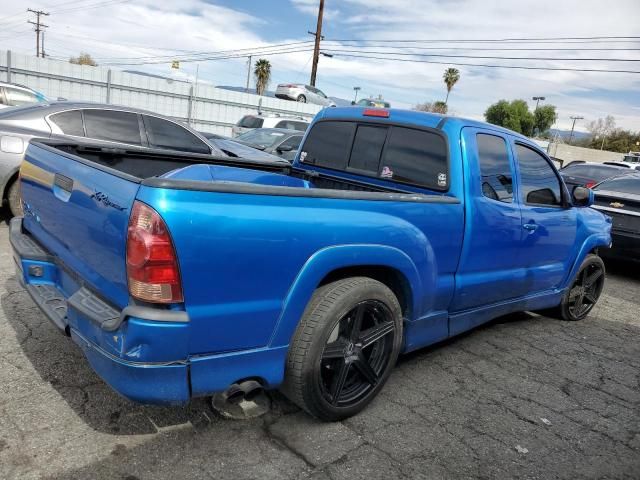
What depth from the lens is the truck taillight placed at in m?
2.08

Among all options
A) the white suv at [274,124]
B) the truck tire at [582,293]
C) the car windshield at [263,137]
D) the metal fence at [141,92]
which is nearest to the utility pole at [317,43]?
the metal fence at [141,92]

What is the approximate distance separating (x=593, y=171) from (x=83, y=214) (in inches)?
461

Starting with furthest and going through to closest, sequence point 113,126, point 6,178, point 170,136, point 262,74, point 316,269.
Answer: point 262,74 < point 170,136 < point 113,126 < point 6,178 < point 316,269

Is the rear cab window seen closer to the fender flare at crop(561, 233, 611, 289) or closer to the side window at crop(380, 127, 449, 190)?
the side window at crop(380, 127, 449, 190)

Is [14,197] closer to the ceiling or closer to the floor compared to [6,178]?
closer to the floor

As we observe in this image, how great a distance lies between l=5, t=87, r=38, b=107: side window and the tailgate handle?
33.8 ft

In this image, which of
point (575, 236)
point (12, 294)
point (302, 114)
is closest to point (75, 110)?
point (12, 294)

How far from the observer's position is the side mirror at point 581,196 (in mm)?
4684

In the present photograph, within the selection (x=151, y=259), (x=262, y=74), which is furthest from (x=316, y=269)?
(x=262, y=74)

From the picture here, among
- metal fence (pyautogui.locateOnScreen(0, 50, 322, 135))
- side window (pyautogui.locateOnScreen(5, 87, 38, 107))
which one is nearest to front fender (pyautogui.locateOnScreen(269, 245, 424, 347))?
side window (pyautogui.locateOnScreen(5, 87, 38, 107))

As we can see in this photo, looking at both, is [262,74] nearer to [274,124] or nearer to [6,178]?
[274,124]

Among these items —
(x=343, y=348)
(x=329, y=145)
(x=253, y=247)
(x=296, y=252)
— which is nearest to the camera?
(x=253, y=247)

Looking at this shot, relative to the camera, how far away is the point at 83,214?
2475 millimetres

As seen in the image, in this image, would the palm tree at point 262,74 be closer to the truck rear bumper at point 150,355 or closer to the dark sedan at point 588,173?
the dark sedan at point 588,173
